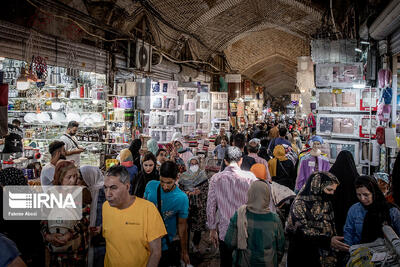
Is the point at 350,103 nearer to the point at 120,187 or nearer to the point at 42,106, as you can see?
the point at 120,187

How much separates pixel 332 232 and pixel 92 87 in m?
6.89

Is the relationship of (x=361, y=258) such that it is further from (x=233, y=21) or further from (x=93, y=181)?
(x=233, y=21)

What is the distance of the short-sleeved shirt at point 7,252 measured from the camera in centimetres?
166

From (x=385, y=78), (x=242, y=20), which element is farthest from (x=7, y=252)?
(x=242, y=20)

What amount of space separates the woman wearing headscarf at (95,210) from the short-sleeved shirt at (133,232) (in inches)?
27.1

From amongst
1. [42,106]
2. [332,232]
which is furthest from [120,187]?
[42,106]

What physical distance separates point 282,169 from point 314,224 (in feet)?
8.38

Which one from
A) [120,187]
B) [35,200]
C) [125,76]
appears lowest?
[35,200]

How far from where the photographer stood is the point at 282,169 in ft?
17.4

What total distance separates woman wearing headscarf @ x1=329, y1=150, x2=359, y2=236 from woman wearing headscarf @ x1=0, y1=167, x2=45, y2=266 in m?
2.52

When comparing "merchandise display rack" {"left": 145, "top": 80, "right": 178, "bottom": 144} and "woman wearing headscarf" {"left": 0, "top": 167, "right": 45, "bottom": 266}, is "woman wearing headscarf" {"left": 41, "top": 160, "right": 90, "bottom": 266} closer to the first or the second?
"woman wearing headscarf" {"left": 0, "top": 167, "right": 45, "bottom": 266}

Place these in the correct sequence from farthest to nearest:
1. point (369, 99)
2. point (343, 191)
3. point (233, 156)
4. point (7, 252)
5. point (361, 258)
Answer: point (369, 99), point (233, 156), point (343, 191), point (361, 258), point (7, 252)

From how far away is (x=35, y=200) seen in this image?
2.79 m

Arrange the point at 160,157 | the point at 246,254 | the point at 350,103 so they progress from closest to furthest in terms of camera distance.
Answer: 1. the point at 246,254
2. the point at 160,157
3. the point at 350,103
